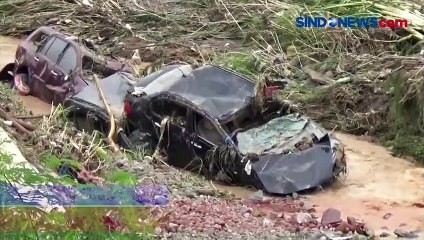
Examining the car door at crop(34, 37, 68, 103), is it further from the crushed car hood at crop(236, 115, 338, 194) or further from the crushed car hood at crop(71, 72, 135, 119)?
the crushed car hood at crop(236, 115, 338, 194)

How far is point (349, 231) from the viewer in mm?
8883

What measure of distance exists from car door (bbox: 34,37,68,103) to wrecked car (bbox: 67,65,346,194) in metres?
2.73

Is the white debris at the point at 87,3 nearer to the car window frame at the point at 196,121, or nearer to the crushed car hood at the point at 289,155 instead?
the car window frame at the point at 196,121

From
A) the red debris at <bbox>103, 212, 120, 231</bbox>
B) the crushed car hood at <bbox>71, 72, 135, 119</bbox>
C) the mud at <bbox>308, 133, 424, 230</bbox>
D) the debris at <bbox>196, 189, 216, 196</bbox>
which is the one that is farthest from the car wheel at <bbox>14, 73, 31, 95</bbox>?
the red debris at <bbox>103, 212, 120, 231</bbox>

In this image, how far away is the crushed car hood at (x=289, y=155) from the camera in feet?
36.4

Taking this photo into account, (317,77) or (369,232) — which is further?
(317,77)

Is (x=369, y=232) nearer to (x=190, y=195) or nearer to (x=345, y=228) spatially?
(x=345, y=228)

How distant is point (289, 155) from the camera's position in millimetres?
11164

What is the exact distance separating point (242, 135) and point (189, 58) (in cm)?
765

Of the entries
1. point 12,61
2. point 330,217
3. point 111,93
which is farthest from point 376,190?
point 12,61

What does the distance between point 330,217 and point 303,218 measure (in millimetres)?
332

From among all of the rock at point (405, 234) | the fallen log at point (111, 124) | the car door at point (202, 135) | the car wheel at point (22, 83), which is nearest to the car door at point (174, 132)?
the car door at point (202, 135)

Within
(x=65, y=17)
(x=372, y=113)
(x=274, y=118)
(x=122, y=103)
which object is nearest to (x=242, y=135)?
(x=274, y=118)

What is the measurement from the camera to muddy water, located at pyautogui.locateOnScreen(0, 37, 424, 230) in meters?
10.5
